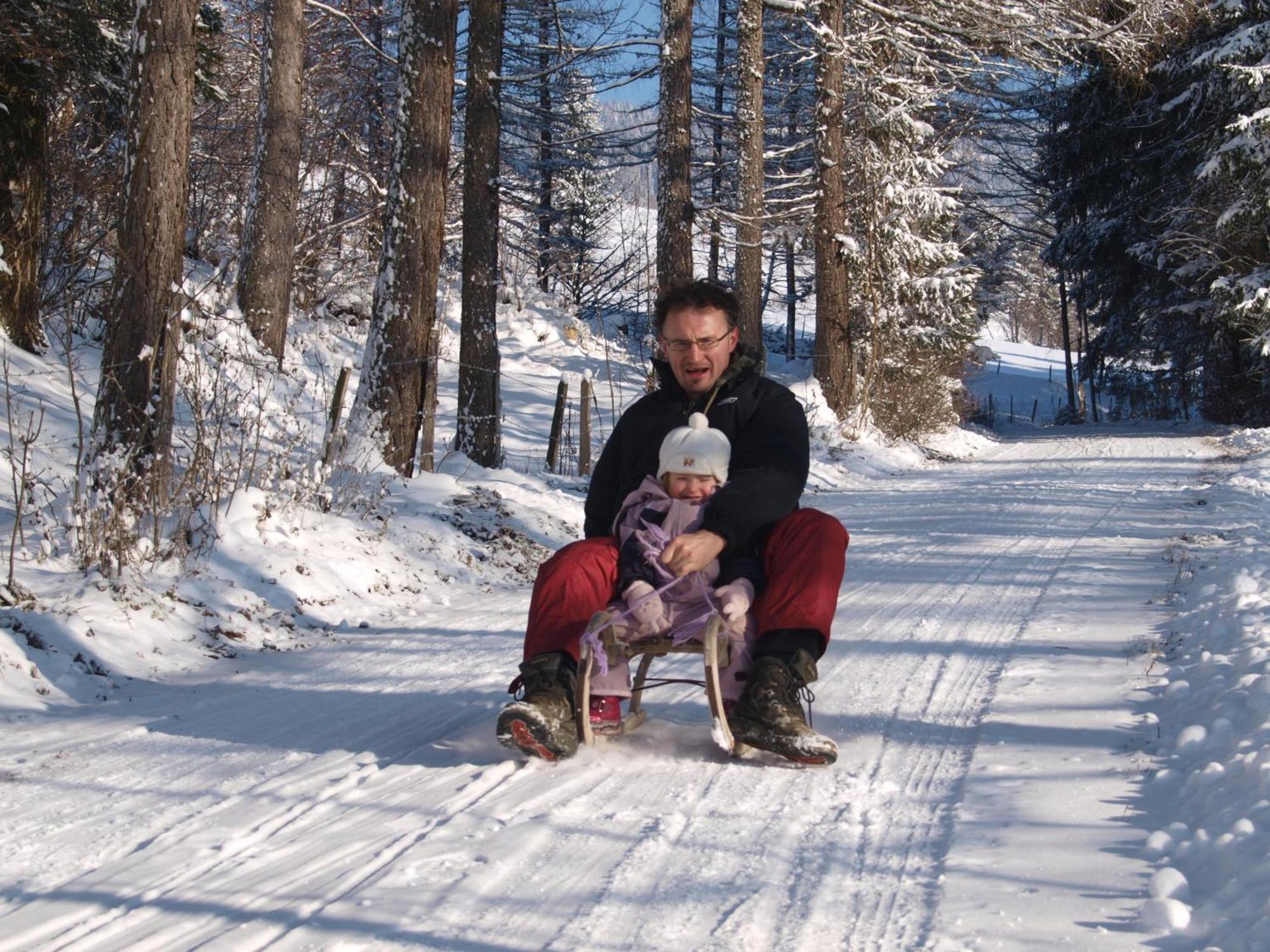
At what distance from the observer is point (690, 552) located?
345cm

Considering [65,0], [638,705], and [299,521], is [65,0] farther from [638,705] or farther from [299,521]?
[638,705]

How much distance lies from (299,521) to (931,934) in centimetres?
535

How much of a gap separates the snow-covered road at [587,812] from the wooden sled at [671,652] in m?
0.12

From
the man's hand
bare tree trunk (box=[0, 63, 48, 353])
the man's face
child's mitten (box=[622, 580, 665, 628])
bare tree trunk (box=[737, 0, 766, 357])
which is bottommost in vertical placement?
child's mitten (box=[622, 580, 665, 628])

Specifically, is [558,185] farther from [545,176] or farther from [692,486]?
[692,486]

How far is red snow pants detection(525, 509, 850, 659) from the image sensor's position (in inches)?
139

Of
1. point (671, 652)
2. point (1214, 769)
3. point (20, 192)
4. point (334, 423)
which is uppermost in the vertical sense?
point (20, 192)

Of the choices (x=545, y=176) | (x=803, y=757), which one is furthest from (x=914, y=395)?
(x=803, y=757)

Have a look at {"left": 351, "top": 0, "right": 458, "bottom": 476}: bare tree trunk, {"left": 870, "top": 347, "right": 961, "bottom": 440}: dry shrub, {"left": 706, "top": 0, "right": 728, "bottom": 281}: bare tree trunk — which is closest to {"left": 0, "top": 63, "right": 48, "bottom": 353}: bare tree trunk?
{"left": 351, "top": 0, "right": 458, "bottom": 476}: bare tree trunk

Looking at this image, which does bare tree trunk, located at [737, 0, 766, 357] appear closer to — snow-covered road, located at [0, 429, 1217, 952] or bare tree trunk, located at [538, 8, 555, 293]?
bare tree trunk, located at [538, 8, 555, 293]

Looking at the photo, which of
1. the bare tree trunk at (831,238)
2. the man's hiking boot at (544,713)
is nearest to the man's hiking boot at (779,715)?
the man's hiking boot at (544,713)

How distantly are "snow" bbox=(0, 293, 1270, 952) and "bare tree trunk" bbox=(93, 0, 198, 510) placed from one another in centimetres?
70

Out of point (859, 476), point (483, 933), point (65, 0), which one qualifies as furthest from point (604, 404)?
point (483, 933)

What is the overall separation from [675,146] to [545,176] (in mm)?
18324
